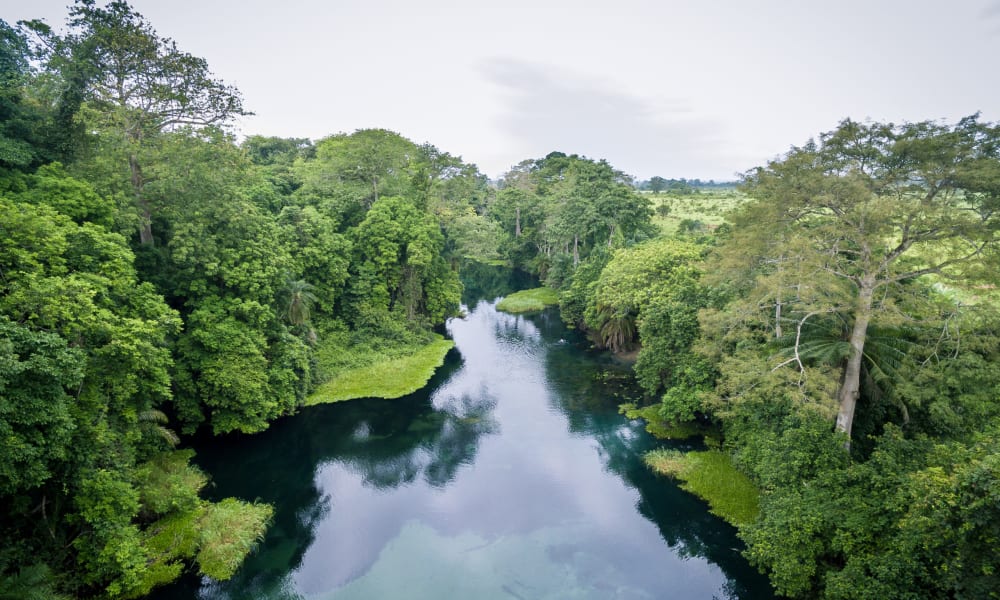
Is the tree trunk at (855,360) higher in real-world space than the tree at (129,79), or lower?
lower

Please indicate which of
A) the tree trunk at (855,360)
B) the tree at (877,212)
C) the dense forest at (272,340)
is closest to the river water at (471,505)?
the dense forest at (272,340)

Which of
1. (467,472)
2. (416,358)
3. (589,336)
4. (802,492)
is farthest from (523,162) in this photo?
(802,492)

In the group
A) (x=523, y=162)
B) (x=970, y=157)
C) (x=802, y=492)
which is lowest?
(x=802, y=492)

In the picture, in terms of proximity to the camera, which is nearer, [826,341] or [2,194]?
[2,194]

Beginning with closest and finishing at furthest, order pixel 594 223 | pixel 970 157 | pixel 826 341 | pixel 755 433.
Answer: pixel 970 157 → pixel 826 341 → pixel 755 433 → pixel 594 223

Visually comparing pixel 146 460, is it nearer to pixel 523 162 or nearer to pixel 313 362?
pixel 313 362

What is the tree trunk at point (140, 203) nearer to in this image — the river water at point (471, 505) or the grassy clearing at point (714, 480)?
the river water at point (471, 505)

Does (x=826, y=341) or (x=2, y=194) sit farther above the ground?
(x=2, y=194)
